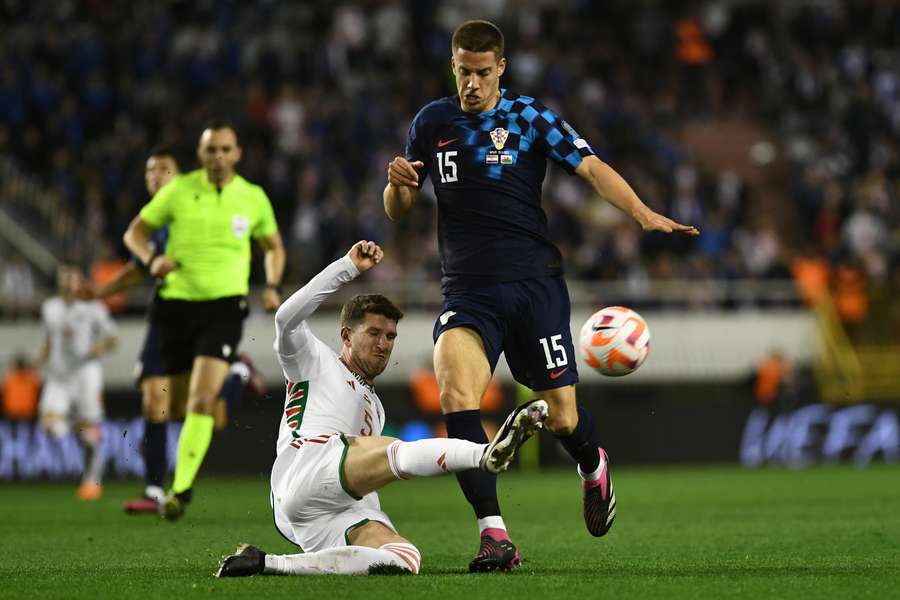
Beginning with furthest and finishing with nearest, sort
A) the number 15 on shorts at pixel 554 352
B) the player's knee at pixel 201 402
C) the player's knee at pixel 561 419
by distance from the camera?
the player's knee at pixel 201 402 → the player's knee at pixel 561 419 → the number 15 on shorts at pixel 554 352

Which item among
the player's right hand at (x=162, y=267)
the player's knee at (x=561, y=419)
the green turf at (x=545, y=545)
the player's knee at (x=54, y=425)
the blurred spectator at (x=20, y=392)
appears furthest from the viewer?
the blurred spectator at (x=20, y=392)

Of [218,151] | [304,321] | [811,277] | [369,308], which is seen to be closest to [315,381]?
[304,321]

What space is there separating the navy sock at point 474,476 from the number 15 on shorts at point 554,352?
0.50 metres

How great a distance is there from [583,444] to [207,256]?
3.76 meters

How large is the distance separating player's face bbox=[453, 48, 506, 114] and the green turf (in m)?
2.09

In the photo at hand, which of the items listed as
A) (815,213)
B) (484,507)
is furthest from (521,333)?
(815,213)

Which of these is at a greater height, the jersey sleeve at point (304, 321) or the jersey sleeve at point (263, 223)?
the jersey sleeve at point (263, 223)

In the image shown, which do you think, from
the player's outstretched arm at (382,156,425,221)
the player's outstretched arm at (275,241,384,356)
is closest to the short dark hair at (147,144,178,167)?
the player's outstretched arm at (382,156,425,221)

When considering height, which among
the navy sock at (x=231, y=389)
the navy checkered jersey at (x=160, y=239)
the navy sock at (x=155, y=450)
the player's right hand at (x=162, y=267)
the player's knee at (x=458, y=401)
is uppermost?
the navy checkered jersey at (x=160, y=239)

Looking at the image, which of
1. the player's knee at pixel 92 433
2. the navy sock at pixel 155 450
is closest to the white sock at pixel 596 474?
the navy sock at pixel 155 450

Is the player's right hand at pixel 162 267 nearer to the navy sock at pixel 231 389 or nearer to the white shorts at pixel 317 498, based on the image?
the navy sock at pixel 231 389

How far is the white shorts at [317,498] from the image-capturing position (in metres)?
6.04

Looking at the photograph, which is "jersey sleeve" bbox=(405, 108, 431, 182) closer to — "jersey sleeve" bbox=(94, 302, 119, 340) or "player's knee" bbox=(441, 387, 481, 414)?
"player's knee" bbox=(441, 387, 481, 414)

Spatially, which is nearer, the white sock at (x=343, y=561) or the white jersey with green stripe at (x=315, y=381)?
the white sock at (x=343, y=561)
